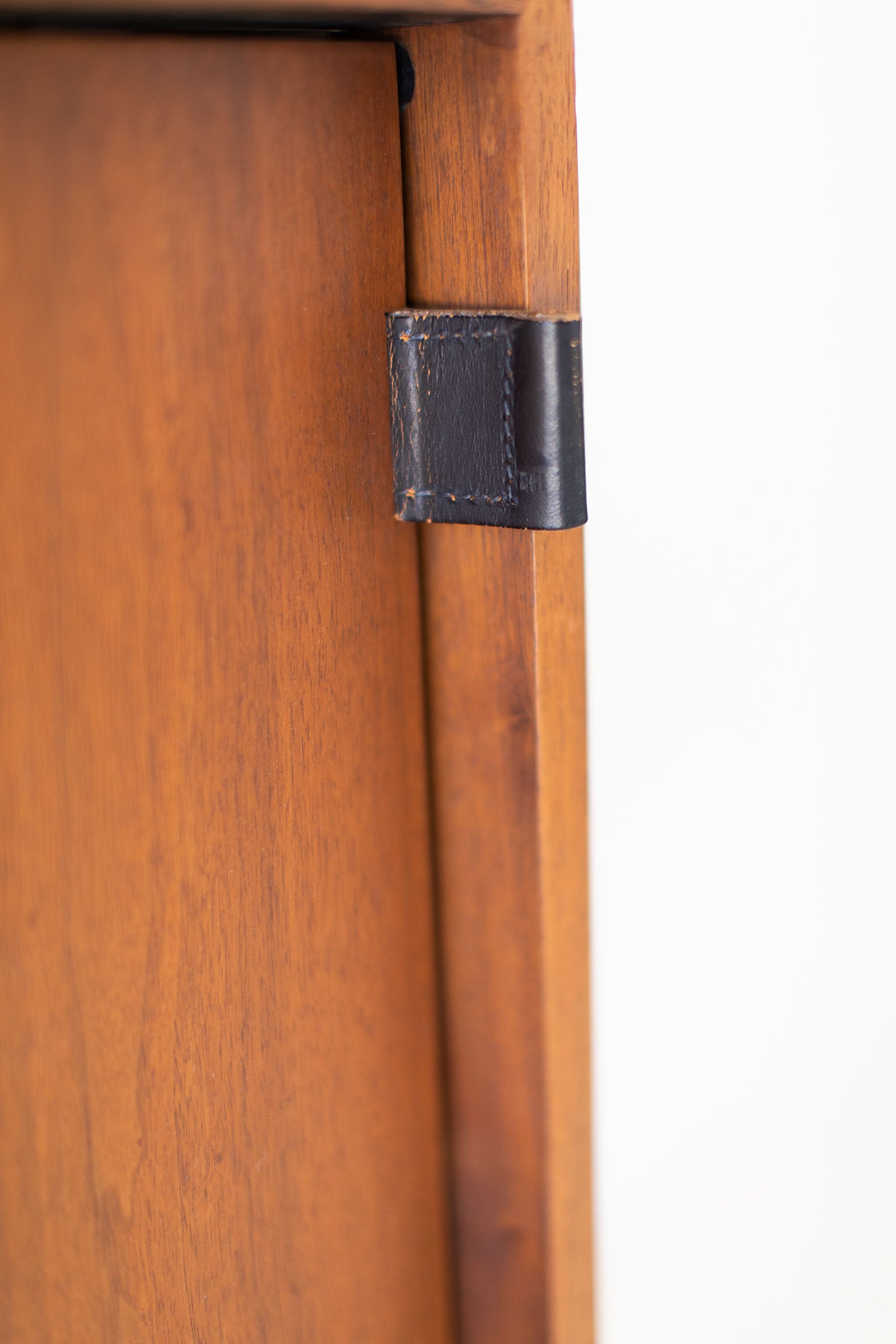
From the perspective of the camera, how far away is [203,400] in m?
0.56

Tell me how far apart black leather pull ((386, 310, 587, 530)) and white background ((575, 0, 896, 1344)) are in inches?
4.1

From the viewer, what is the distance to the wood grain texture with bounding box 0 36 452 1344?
523mm

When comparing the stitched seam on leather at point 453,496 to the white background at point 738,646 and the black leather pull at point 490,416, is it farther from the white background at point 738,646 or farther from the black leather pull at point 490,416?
the white background at point 738,646

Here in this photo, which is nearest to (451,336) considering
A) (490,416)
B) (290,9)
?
(490,416)

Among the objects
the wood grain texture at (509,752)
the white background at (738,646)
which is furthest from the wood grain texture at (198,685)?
the white background at (738,646)

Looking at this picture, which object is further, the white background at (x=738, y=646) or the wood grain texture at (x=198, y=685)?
the white background at (x=738, y=646)

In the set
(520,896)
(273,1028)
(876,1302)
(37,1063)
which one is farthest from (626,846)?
(876,1302)

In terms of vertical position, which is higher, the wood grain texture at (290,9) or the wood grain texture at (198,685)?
the wood grain texture at (290,9)

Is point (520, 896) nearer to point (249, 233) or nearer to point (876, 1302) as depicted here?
point (249, 233)

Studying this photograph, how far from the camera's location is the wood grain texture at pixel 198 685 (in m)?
0.52

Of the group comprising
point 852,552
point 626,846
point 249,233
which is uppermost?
point 249,233

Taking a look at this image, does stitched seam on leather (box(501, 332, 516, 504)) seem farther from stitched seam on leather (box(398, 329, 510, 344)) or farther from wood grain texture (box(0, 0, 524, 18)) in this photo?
wood grain texture (box(0, 0, 524, 18))

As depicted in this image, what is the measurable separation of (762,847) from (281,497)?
0.39 m

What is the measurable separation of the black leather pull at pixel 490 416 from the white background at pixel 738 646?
0.10 meters
